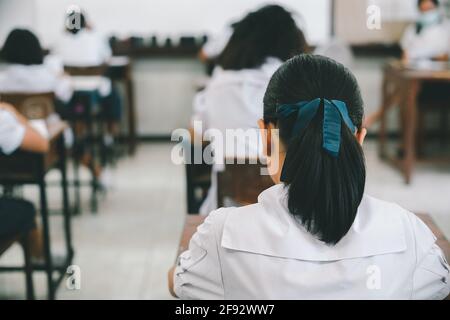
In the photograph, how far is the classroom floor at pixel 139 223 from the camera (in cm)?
271

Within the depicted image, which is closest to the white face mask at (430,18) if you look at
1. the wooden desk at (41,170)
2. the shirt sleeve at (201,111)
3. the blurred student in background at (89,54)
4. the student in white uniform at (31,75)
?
the blurred student in background at (89,54)

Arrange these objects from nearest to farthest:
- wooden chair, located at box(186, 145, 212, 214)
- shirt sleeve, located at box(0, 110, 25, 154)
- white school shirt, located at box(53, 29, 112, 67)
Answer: shirt sleeve, located at box(0, 110, 25, 154)
wooden chair, located at box(186, 145, 212, 214)
white school shirt, located at box(53, 29, 112, 67)

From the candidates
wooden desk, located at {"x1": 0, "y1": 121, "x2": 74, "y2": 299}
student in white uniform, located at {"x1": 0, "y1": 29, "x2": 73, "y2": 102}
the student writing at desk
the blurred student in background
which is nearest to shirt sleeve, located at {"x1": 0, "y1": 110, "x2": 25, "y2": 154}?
the student writing at desk

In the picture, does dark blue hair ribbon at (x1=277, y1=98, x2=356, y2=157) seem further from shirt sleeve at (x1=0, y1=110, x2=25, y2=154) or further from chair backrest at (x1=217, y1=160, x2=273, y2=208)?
shirt sleeve at (x1=0, y1=110, x2=25, y2=154)

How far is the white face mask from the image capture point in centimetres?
491

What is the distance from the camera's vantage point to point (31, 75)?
3.49m

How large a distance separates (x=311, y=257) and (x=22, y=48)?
2461 millimetres

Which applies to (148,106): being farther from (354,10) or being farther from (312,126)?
(312,126)

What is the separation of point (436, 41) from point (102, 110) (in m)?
2.64

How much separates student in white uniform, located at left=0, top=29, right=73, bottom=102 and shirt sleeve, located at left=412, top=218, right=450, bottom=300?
2459mm

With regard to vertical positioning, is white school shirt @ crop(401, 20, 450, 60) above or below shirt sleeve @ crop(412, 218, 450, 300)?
above

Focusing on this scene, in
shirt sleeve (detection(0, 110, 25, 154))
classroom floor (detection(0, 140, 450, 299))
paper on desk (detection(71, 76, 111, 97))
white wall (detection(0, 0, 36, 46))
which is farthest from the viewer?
white wall (detection(0, 0, 36, 46))

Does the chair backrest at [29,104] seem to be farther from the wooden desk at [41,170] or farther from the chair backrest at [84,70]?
the chair backrest at [84,70]

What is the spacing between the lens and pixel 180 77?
561cm
